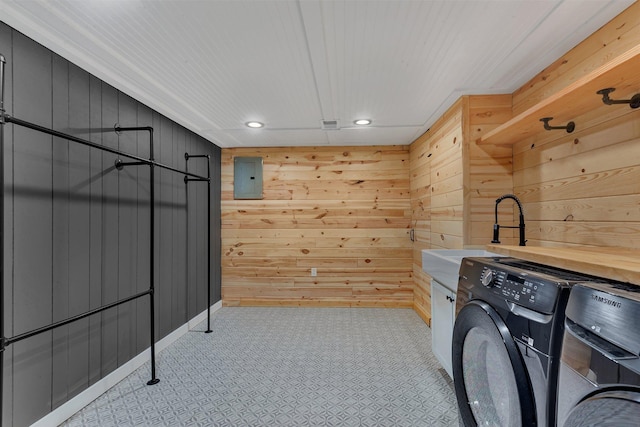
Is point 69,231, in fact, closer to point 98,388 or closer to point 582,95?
point 98,388

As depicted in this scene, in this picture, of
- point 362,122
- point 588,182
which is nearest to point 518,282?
point 588,182

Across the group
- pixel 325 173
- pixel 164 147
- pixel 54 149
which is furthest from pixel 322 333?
pixel 54 149

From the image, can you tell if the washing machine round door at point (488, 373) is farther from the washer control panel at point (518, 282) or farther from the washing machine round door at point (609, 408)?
the washing machine round door at point (609, 408)

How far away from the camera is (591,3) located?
1.37 meters

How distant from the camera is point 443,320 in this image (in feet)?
6.79

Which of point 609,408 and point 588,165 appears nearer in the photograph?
point 609,408

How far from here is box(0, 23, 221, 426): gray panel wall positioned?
149 centimetres

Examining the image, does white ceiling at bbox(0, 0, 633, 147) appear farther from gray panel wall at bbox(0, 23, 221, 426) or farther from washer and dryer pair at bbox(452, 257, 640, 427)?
washer and dryer pair at bbox(452, 257, 640, 427)

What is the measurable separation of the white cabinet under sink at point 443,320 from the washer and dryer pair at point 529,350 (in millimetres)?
474

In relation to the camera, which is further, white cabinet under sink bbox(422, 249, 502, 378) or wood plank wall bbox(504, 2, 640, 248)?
white cabinet under sink bbox(422, 249, 502, 378)

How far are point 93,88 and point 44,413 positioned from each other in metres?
1.92

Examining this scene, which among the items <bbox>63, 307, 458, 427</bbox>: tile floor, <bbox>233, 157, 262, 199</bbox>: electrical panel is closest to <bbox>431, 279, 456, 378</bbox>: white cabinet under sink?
<bbox>63, 307, 458, 427</bbox>: tile floor

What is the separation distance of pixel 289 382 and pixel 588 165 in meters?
2.28

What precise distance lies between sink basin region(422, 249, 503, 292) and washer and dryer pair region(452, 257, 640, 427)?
0.89ft
